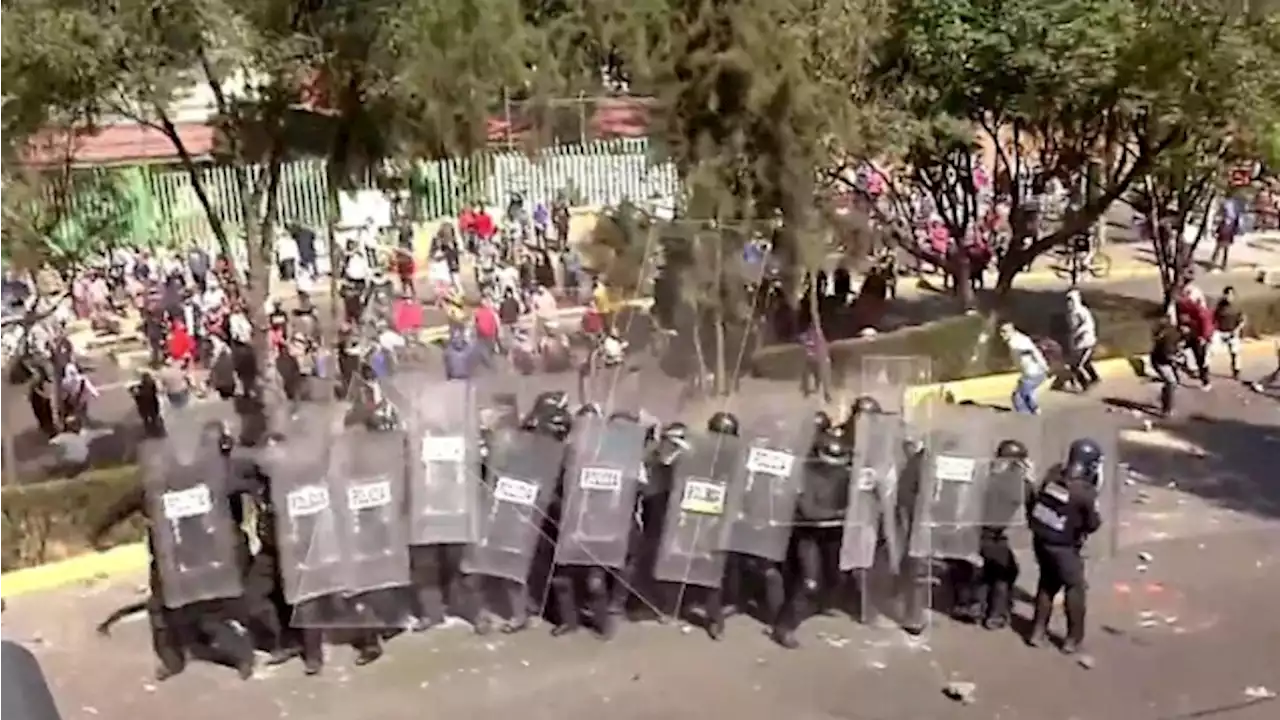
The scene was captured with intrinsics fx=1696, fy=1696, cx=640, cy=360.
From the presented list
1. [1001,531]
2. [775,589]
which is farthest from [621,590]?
[1001,531]

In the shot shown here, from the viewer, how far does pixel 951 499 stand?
35.9 ft

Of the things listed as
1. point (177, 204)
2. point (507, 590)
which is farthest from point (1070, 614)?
point (177, 204)

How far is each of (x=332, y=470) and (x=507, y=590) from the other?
146 centimetres

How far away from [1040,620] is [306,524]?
15.4ft

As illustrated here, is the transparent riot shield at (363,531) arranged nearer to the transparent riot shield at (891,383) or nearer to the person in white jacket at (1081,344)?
the transparent riot shield at (891,383)

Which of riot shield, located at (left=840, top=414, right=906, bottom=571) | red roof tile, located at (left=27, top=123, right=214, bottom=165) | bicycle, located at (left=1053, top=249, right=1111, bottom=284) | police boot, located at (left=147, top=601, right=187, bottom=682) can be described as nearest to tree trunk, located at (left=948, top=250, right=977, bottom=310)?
bicycle, located at (left=1053, top=249, right=1111, bottom=284)

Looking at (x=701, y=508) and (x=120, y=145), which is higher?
(x=120, y=145)

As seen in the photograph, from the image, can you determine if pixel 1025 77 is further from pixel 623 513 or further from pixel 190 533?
pixel 190 533

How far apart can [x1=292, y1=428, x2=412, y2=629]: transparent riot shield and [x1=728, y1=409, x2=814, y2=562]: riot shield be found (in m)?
2.16

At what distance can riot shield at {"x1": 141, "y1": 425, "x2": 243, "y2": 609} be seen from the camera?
10469mm

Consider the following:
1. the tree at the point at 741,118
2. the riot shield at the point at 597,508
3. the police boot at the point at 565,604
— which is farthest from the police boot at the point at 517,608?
the tree at the point at 741,118

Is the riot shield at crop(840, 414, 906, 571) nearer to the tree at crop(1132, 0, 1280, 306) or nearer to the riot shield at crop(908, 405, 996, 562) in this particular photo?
the riot shield at crop(908, 405, 996, 562)

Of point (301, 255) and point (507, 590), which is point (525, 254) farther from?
point (507, 590)

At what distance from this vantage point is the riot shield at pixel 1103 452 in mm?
11383
